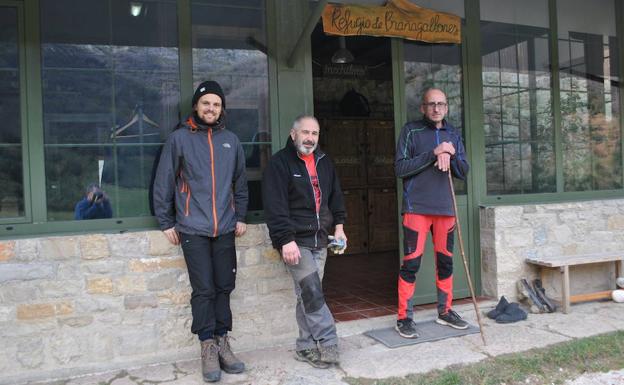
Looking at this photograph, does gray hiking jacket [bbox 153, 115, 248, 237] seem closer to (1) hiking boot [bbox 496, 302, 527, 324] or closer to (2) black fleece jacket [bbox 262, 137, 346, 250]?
(2) black fleece jacket [bbox 262, 137, 346, 250]

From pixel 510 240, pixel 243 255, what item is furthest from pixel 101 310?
pixel 510 240

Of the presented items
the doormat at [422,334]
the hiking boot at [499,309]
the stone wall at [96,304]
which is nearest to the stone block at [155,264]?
the stone wall at [96,304]

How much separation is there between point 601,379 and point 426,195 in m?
1.52

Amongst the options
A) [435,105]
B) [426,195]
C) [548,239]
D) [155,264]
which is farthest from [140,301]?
[548,239]

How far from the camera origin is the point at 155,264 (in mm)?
3285

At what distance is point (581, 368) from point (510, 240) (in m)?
1.44

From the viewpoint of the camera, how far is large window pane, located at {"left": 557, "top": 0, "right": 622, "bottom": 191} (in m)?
4.92

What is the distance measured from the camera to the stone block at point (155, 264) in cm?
324

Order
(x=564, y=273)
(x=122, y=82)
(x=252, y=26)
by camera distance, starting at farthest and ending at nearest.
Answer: (x=564, y=273) → (x=252, y=26) → (x=122, y=82)

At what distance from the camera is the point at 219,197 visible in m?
3.08

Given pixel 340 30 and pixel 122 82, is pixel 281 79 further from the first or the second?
pixel 122 82

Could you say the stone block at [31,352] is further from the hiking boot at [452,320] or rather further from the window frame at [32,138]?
the hiking boot at [452,320]

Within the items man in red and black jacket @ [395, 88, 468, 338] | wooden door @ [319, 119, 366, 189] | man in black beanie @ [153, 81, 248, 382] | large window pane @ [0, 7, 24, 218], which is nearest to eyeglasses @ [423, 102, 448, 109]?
man in red and black jacket @ [395, 88, 468, 338]

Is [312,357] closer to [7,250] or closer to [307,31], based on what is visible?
[7,250]
